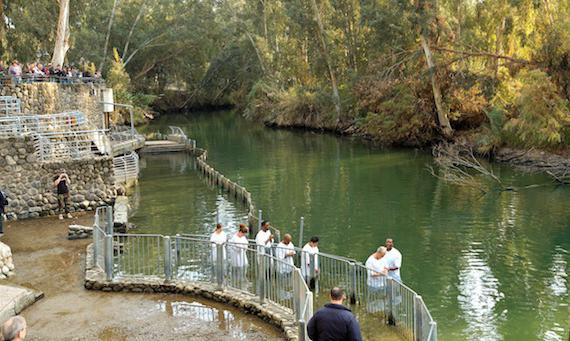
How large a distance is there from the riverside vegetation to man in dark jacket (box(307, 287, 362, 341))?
30.0 meters

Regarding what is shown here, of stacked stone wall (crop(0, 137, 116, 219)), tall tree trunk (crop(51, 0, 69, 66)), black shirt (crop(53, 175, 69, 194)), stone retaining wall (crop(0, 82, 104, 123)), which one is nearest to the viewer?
black shirt (crop(53, 175, 69, 194))

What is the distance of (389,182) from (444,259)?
14.5 meters

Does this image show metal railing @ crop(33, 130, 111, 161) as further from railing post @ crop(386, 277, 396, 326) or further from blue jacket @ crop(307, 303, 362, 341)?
blue jacket @ crop(307, 303, 362, 341)

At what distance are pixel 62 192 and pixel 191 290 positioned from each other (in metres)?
11.0

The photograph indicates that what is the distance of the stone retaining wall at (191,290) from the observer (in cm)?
1288

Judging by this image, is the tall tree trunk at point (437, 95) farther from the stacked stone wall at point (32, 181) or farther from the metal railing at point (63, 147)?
the stacked stone wall at point (32, 181)

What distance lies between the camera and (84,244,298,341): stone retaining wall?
12.9 metres

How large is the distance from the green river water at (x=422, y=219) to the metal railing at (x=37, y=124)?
4629mm

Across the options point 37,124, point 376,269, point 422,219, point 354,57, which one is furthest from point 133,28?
point 376,269

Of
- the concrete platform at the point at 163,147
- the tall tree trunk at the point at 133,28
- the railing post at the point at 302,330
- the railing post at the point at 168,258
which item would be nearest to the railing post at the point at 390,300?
the railing post at the point at 302,330

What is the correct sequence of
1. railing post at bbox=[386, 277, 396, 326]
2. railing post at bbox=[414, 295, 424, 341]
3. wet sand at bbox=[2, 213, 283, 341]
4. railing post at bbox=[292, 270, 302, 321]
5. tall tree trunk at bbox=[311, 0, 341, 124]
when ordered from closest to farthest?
1. railing post at bbox=[414, 295, 424, 341]
2. railing post at bbox=[292, 270, 302, 321]
3. wet sand at bbox=[2, 213, 283, 341]
4. railing post at bbox=[386, 277, 396, 326]
5. tall tree trunk at bbox=[311, 0, 341, 124]

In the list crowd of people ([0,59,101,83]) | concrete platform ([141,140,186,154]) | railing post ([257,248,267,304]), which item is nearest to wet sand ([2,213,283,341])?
railing post ([257,248,267,304])

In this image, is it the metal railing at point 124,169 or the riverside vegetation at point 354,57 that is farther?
the riverside vegetation at point 354,57

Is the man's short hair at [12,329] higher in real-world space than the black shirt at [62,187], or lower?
higher
